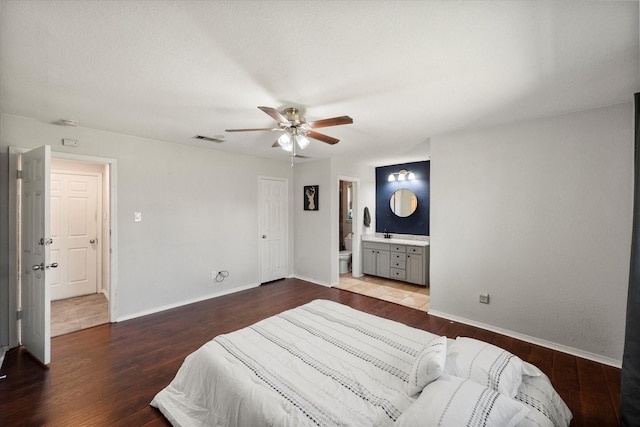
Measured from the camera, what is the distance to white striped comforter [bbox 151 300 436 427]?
1322 mm

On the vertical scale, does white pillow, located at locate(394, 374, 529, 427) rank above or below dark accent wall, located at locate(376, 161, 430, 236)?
below

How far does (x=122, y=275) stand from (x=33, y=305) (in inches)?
35.0

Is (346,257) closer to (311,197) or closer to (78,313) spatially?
(311,197)

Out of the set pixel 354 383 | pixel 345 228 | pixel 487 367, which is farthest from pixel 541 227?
pixel 345 228

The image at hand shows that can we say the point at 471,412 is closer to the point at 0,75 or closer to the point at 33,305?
the point at 0,75

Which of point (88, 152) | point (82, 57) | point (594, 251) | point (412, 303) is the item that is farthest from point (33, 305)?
point (594, 251)

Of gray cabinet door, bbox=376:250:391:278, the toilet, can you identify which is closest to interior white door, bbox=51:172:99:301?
the toilet

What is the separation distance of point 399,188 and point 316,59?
4.32 metres

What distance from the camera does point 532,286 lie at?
9.69 ft

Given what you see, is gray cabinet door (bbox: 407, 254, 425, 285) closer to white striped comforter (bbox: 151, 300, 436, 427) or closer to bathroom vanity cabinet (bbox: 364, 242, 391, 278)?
bathroom vanity cabinet (bbox: 364, 242, 391, 278)

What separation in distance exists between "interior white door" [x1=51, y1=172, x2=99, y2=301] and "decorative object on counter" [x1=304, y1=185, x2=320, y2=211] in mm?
3577

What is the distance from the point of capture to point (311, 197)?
5.25m

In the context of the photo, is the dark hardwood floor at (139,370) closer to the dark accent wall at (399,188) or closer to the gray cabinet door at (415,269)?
the gray cabinet door at (415,269)

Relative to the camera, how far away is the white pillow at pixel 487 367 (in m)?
1.37
